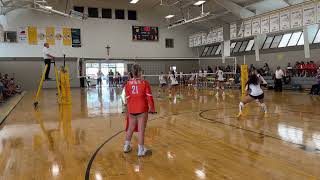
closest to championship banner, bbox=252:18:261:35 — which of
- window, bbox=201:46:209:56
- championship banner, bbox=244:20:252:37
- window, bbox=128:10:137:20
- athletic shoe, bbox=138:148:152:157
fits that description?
championship banner, bbox=244:20:252:37

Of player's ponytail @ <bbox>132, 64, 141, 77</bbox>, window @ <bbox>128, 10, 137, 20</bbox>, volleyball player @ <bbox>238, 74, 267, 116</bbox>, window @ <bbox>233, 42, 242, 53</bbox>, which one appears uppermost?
window @ <bbox>128, 10, 137, 20</bbox>

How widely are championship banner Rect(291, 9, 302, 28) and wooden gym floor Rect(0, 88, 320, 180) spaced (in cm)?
1170

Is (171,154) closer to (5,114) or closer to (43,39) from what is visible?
(5,114)

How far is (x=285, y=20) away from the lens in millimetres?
21234

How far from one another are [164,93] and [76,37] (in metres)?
13.8

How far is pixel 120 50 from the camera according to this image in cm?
3331

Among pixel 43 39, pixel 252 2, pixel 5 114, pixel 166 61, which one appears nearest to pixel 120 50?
pixel 166 61

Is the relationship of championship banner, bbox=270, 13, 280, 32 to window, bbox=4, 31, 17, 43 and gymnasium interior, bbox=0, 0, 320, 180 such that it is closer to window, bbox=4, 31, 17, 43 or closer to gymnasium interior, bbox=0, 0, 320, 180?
gymnasium interior, bbox=0, 0, 320, 180

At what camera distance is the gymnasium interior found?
525 centimetres

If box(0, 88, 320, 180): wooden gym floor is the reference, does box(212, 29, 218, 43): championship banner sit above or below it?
above

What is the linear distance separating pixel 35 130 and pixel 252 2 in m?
19.9

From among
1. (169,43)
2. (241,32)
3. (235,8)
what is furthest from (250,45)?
(169,43)

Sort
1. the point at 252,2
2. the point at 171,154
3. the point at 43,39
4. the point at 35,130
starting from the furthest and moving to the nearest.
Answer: the point at 43,39 < the point at 252,2 < the point at 35,130 < the point at 171,154

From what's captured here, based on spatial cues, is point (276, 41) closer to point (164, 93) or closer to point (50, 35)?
point (164, 93)
